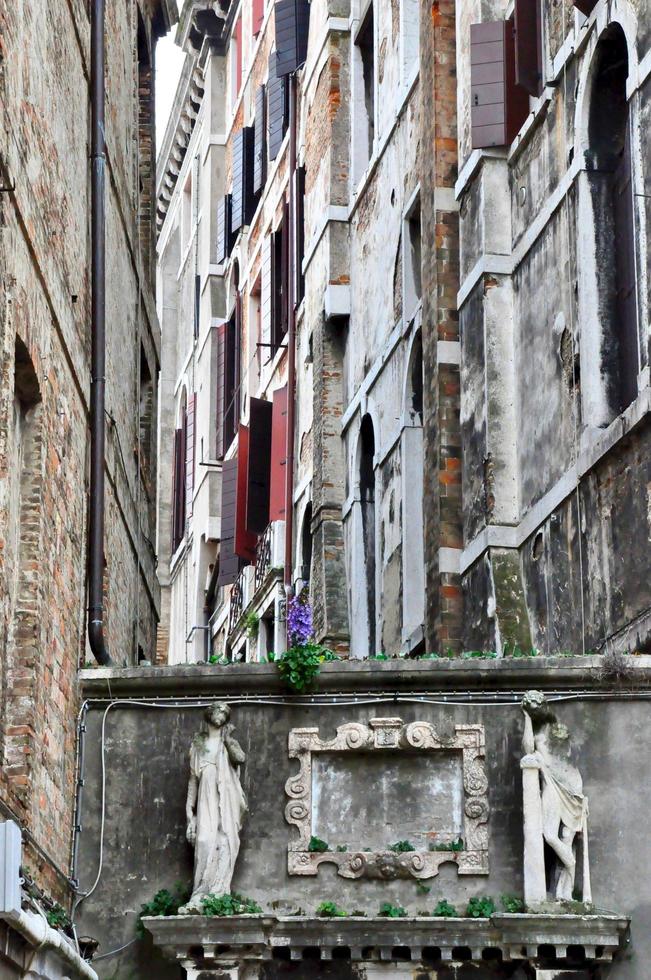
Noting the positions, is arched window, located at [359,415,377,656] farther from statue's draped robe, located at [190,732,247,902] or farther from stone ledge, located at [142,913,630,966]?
stone ledge, located at [142,913,630,966]

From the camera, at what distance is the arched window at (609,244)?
1770 cm

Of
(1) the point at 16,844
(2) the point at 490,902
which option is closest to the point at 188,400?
(2) the point at 490,902

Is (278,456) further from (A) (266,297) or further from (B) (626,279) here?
(B) (626,279)

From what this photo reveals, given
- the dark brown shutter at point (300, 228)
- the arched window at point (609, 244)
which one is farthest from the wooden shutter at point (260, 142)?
the arched window at point (609, 244)

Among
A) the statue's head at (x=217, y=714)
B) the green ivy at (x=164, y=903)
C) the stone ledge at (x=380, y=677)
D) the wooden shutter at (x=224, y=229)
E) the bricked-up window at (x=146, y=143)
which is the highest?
the wooden shutter at (x=224, y=229)

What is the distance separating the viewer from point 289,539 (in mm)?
30172

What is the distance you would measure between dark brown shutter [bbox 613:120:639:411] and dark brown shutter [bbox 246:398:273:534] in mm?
14320

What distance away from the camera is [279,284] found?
1293 inches

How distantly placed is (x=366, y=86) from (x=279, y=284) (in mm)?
5087

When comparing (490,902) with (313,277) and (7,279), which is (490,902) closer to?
(7,279)

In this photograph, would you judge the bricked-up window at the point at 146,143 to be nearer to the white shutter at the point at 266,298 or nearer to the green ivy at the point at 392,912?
the white shutter at the point at 266,298

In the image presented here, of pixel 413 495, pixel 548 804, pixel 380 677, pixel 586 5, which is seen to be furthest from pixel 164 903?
pixel 413 495

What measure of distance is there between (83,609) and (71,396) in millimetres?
1660

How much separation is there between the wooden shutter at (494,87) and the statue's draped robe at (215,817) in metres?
7.63
